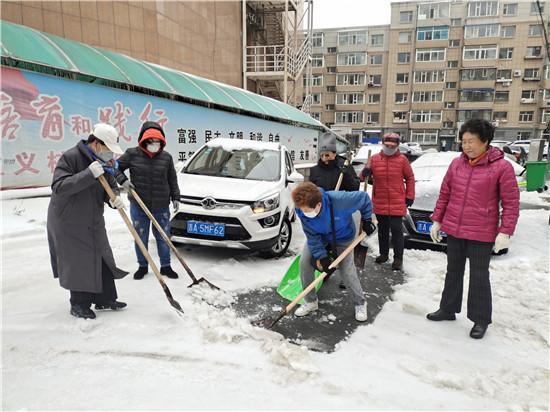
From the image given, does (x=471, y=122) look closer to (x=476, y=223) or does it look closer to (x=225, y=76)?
(x=476, y=223)

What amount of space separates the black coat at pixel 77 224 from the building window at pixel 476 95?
50.1 meters

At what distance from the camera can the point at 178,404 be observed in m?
2.06

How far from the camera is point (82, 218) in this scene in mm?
2797

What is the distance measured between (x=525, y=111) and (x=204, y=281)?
52.0 metres

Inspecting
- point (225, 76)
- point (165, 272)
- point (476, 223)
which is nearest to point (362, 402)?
point (476, 223)

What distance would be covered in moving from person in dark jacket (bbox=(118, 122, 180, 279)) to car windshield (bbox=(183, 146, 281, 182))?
1383mm

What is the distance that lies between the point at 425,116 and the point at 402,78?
5905 mm

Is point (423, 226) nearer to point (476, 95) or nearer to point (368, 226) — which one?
point (368, 226)

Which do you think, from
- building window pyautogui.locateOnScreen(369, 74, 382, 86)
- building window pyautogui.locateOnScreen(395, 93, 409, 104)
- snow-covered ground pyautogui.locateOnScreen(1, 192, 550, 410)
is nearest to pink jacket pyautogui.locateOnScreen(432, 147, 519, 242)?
snow-covered ground pyautogui.locateOnScreen(1, 192, 550, 410)

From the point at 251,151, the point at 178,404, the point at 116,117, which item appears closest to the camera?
the point at 178,404

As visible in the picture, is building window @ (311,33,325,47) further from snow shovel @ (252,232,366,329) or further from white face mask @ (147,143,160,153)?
snow shovel @ (252,232,366,329)

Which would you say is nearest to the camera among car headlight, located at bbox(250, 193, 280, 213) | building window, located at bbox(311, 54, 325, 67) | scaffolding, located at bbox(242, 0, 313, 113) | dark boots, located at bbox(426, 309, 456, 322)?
dark boots, located at bbox(426, 309, 456, 322)

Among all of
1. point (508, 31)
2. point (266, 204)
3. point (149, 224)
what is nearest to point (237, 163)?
point (266, 204)

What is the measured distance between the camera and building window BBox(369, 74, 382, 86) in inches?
1880
